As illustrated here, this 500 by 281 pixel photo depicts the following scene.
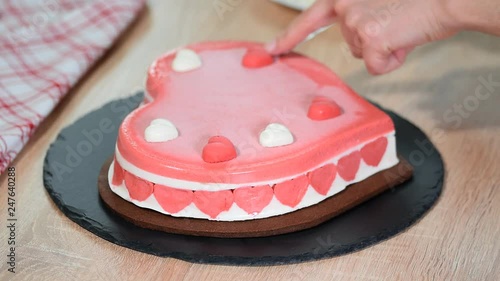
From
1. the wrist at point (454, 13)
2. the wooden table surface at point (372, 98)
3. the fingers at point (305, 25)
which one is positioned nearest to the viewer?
the wooden table surface at point (372, 98)

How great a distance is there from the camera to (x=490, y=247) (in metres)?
1.35

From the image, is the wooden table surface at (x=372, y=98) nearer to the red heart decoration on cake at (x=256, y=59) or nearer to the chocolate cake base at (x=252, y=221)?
the chocolate cake base at (x=252, y=221)

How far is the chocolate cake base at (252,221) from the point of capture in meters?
1.34

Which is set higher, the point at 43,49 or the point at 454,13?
the point at 454,13

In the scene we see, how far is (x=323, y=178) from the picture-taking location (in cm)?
139

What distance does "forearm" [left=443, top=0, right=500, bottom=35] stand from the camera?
1377 millimetres

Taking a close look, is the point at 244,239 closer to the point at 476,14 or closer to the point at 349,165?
the point at 349,165

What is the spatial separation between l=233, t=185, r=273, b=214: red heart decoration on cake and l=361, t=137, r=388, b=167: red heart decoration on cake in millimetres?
210

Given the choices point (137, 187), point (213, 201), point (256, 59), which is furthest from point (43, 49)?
point (213, 201)

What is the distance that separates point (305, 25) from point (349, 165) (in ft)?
1.09

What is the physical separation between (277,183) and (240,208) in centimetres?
7

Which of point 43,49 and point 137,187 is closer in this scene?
point 137,187

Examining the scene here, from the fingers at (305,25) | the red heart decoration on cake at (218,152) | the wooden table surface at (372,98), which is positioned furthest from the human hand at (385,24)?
the red heart decoration on cake at (218,152)

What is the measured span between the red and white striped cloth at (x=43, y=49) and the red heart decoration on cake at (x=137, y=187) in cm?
29
